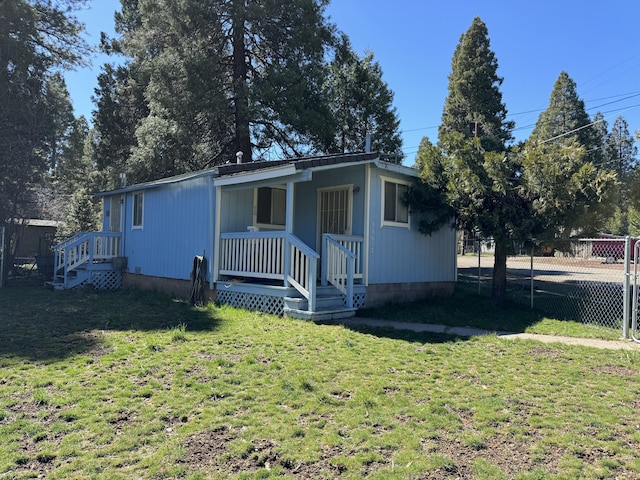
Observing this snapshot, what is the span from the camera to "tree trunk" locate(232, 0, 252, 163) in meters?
16.0

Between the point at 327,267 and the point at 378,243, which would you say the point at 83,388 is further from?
the point at 378,243

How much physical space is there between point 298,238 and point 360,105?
44.4ft

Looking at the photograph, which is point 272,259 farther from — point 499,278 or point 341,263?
point 499,278

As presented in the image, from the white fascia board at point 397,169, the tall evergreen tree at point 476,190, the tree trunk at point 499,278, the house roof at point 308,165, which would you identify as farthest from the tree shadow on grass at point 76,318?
the tree trunk at point 499,278

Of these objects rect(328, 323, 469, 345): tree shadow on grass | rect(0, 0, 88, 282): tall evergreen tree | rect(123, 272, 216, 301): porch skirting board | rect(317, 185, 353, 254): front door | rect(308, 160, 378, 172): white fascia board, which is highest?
rect(0, 0, 88, 282): tall evergreen tree

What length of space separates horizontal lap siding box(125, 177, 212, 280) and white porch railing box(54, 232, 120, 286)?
785mm

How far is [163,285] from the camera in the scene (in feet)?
39.4

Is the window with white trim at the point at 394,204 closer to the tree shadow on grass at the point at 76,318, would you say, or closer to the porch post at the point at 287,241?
the porch post at the point at 287,241

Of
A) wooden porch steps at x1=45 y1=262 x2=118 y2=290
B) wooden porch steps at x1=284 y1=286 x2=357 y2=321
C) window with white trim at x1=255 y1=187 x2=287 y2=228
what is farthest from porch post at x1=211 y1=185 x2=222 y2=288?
wooden porch steps at x1=45 y1=262 x2=118 y2=290

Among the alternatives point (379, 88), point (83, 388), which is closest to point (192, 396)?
point (83, 388)

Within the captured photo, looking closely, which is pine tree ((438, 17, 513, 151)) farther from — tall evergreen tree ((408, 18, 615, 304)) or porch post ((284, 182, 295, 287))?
porch post ((284, 182, 295, 287))

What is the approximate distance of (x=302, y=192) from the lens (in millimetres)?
11336

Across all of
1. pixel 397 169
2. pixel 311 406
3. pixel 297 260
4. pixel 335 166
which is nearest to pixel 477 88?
pixel 397 169

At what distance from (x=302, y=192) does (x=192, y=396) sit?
7451mm
